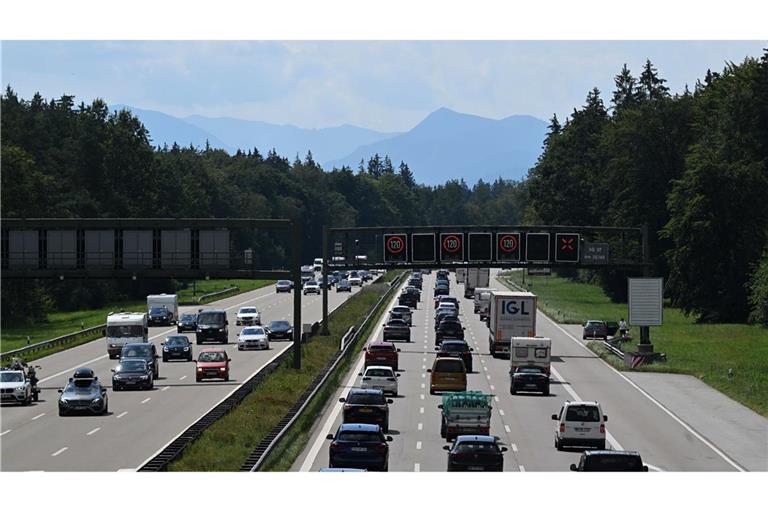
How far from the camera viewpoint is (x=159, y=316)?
3893 inches

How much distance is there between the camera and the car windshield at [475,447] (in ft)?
102

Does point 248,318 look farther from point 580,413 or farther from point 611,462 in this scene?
point 611,462

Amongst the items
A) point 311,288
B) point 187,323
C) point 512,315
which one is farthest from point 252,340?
point 311,288

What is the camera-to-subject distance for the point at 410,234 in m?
79.4

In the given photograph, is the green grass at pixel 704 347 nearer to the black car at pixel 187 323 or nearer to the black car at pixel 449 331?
the black car at pixel 449 331

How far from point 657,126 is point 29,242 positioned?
81452mm

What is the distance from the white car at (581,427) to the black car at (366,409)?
5.84m

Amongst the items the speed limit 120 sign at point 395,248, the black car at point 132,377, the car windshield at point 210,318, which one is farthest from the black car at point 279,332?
the black car at point 132,377

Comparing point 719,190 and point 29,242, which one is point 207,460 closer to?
point 29,242

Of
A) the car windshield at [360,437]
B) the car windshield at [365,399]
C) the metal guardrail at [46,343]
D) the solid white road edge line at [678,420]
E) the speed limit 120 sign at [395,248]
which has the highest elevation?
the speed limit 120 sign at [395,248]

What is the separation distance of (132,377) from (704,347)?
126ft

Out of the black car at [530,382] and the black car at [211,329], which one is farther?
the black car at [211,329]

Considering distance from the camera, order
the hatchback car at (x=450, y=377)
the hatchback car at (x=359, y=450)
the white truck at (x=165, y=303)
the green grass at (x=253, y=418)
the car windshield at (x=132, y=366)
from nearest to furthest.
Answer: the hatchback car at (x=359, y=450) → the green grass at (x=253, y=418) → the hatchback car at (x=450, y=377) → the car windshield at (x=132, y=366) → the white truck at (x=165, y=303)

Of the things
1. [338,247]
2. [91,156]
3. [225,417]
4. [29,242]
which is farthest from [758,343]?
[91,156]
